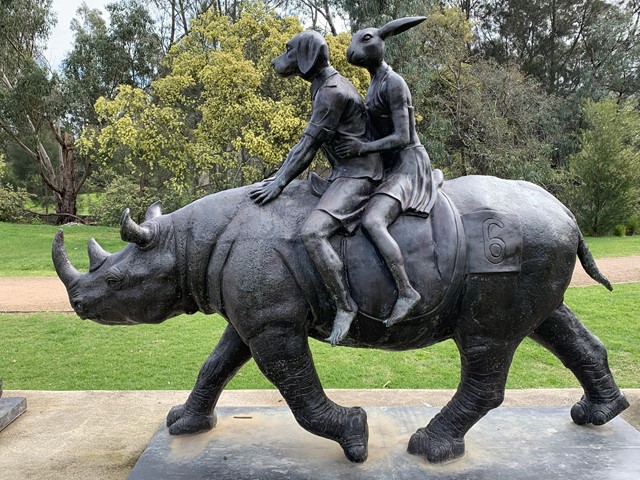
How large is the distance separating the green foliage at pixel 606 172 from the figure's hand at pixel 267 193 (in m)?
23.8

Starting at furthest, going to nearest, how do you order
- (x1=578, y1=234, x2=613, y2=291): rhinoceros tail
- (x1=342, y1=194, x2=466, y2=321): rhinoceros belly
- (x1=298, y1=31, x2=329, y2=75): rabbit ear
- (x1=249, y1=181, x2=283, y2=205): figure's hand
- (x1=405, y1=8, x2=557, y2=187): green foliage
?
(x1=405, y1=8, x2=557, y2=187): green foliage → (x1=578, y1=234, x2=613, y2=291): rhinoceros tail → (x1=249, y1=181, x2=283, y2=205): figure's hand → (x1=298, y1=31, x2=329, y2=75): rabbit ear → (x1=342, y1=194, x2=466, y2=321): rhinoceros belly

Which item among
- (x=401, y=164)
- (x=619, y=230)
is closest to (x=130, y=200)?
(x=619, y=230)

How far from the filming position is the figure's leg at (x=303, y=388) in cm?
Result: 351

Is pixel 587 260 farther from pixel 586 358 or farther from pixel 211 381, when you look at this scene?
pixel 211 381

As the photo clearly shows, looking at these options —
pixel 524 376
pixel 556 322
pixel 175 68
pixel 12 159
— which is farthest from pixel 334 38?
pixel 12 159

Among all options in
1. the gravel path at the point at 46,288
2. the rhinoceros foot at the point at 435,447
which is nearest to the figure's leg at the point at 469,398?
the rhinoceros foot at the point at 435,447

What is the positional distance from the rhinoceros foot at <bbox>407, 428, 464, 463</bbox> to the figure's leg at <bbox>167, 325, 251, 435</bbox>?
1414 millimetres

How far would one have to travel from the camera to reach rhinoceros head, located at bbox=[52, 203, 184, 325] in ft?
12.0

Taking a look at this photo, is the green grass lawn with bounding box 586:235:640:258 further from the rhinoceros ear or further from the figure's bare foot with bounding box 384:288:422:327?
the rhinoceros ear

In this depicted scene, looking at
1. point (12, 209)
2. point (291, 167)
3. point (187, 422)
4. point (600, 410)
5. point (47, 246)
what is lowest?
point (47, 246)

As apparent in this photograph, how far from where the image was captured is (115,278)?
144 inches

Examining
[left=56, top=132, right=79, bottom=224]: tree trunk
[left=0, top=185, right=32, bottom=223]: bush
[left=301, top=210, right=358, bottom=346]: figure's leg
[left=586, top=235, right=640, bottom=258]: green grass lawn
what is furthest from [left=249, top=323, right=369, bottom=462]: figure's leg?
[left=0, top=185, right=32, bottom=223]: bush

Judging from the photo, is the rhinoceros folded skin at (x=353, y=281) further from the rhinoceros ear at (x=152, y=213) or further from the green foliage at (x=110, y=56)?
the green foliage at (x=110, y=56)

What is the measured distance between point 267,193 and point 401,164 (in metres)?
0.89
